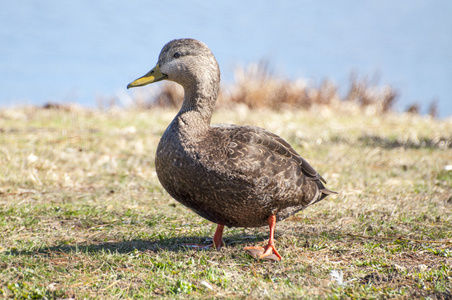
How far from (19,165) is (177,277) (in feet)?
11.1

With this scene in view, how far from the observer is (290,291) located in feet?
9.21

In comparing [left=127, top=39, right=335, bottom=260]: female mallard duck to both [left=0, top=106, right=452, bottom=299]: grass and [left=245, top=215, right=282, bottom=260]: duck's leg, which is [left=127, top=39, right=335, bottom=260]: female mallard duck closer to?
[left=245, top=215, right=282, bottom=260]: duck's leg

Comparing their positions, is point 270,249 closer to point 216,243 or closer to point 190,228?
point 216,243

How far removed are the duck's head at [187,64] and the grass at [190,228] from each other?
1.20 metres

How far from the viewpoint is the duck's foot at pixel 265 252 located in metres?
3.34

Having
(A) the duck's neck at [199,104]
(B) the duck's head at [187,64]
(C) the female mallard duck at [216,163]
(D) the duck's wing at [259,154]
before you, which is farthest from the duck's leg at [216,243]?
(B) the duck's head at [187,64]

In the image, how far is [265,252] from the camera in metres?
3.37

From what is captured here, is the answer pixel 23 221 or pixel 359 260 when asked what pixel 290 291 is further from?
pixel 23 221

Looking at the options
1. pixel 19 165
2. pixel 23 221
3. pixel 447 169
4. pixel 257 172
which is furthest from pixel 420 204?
pixel 19 165

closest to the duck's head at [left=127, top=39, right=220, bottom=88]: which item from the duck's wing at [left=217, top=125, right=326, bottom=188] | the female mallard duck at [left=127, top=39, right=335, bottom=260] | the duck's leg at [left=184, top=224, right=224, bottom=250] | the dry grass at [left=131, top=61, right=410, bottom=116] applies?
the female mallard duck at [left=127, top=39, right=335, bottom=260]

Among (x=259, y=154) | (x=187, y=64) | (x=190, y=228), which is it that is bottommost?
(x=190, y=228)

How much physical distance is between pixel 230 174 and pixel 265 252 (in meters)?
0.61

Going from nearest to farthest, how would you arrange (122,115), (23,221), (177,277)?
(177,277)
(23,221)
(122,115)

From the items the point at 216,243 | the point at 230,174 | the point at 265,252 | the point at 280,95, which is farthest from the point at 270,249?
the point at 280,95
